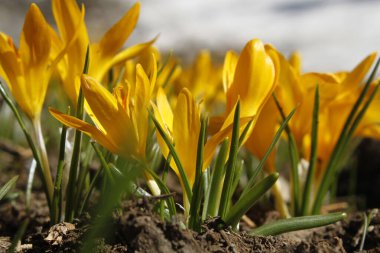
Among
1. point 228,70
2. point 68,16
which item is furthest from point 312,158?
point 68,16

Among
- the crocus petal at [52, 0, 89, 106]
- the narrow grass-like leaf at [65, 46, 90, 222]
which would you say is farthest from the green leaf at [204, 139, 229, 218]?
the crocus petal at [52, 0, 89, 106]

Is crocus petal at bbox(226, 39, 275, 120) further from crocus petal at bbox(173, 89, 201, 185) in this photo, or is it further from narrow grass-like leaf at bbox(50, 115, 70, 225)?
narrow grass-like leaf at bbox(50, 115, 70, 225)

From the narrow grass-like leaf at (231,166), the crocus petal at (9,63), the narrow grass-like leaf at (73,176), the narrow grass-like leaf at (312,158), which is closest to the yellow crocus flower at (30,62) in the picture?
the crocus petal at (9,63)

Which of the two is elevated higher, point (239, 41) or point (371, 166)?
point (239, 41)

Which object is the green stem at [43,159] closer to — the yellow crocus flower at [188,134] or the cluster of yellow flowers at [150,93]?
the cluster of yellow flowers at [150,93]

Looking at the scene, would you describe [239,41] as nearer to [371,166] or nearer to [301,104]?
[371,166]

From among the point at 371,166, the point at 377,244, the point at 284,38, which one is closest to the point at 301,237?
the point at 377,244
